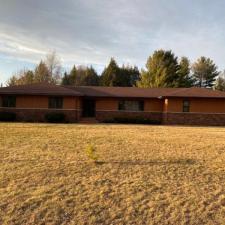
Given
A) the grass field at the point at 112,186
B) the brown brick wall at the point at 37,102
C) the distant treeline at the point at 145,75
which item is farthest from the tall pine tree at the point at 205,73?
the grass field at the point at 112,186

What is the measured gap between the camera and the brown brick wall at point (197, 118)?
27.8 metres

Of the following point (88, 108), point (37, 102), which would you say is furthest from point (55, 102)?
point (88, 108)

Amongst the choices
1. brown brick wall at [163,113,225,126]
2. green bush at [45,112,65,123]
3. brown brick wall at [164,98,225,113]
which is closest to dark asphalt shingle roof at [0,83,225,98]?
brown brick wall at [164,98,225,113]

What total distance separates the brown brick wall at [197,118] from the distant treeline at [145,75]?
77.6 ft

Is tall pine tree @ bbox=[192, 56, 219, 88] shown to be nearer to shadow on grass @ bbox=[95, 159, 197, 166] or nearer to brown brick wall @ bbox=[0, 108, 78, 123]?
brown brick wall @ bbox=[0, 108, 78, 123]

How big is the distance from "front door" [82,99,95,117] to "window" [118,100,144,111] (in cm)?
290

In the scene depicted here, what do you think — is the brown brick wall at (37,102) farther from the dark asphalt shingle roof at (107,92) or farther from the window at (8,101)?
the dark asphalt shingle roof at (107,92)

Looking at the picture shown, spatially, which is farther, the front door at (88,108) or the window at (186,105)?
the front door at (88,108)

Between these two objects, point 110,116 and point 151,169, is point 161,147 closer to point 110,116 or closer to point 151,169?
point 151,169

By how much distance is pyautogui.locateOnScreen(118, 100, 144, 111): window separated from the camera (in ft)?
96.0

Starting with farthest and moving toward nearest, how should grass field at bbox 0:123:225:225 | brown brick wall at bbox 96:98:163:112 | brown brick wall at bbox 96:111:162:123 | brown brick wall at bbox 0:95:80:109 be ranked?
1. brown brick wall at bbox 96:98:163:112
2. brown brick wall at bbox 96:111:162:123
3. brown brick wall at bbox 0:95:80:109
4. grass field at bbox 0:123:225:225

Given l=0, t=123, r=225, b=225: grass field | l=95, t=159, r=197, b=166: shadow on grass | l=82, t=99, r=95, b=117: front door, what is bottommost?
l=0, t=123, r=225, b=225: grass field

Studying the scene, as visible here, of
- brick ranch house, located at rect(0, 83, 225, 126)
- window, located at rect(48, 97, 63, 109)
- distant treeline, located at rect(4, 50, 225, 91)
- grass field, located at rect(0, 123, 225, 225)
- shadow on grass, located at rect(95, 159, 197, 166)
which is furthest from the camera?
distant treeline, located at rect(4, 50, 225, 91)

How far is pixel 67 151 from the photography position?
1065 centimetres
